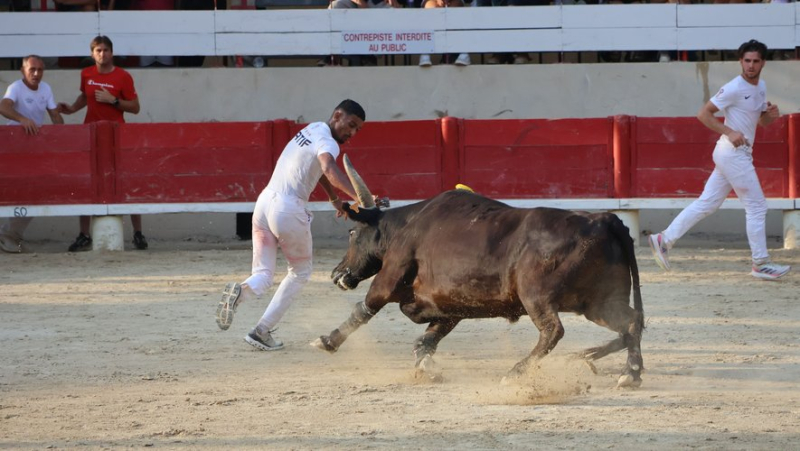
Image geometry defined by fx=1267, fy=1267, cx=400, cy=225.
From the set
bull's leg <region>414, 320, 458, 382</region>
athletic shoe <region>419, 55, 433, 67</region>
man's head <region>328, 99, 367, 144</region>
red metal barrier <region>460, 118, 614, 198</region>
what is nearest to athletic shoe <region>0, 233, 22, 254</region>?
red metal barrier <region>460, 118, 614, 198</region>

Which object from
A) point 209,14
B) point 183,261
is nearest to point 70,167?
point 183,261

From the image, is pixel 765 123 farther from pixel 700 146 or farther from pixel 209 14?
pixel 209 14

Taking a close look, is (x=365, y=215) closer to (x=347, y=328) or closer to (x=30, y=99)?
(x=347, y=328)

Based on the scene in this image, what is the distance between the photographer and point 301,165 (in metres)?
7.15

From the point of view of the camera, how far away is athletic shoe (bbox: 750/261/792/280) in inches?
387

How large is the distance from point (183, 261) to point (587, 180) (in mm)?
3945

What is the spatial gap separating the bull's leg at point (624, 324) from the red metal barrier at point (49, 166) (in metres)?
7.12

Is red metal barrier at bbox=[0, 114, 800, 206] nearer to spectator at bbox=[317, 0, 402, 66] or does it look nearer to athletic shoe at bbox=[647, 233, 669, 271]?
spectator at bbox=[317, 0, 402, 66]

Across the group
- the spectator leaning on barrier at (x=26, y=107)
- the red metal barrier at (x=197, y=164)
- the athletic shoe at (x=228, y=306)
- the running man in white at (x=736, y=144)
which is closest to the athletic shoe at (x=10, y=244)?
the spectator leaning on barrier at (x=26, y=107)

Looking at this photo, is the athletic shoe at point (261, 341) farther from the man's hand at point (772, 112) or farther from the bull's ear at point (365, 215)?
the man's hand at point (772, 112)

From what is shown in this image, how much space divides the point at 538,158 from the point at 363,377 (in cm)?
604

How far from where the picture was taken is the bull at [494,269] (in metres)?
6.05

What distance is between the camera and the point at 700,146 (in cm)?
1212

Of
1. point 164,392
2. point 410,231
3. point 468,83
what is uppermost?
point 468,83
